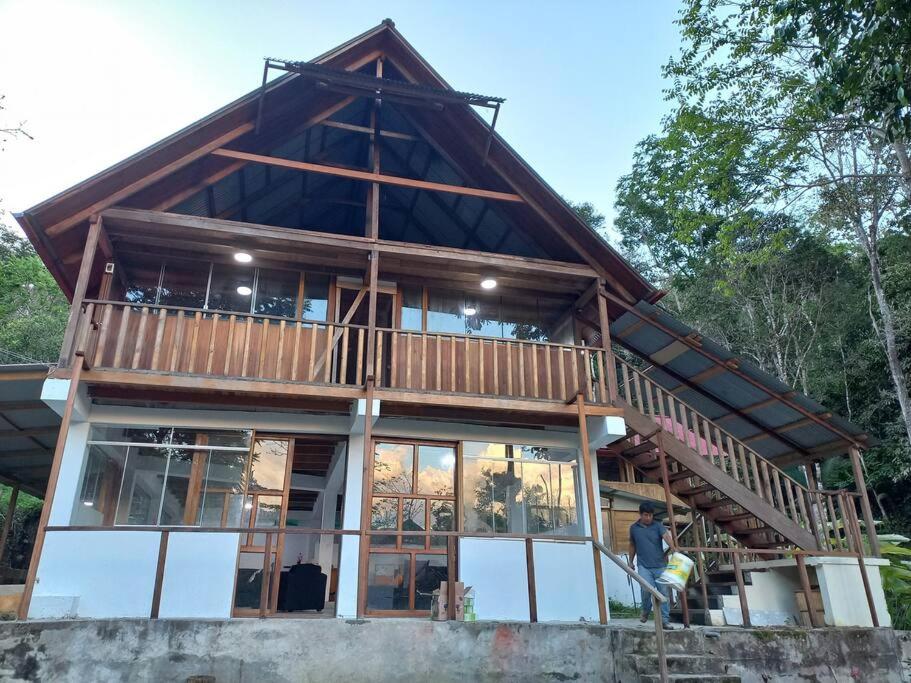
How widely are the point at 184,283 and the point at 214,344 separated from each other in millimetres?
2025

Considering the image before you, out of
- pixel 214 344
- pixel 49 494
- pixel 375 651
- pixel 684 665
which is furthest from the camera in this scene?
pixel 214 344

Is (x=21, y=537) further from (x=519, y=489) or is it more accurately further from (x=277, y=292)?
(x=519, y=489)

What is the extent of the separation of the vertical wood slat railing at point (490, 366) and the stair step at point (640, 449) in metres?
1.33

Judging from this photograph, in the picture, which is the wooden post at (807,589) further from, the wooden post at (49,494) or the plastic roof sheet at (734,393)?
the wooden post at (49,494)

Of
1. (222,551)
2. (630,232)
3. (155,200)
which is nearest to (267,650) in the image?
(222,551)

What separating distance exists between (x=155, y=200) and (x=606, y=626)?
9065 mm

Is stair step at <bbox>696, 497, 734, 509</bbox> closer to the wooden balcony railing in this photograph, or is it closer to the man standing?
the man standing

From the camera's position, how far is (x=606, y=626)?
25.5ft

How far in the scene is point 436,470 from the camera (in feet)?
34.3

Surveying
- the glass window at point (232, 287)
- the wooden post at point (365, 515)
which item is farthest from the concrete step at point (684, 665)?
the glass window at point (232, 287)

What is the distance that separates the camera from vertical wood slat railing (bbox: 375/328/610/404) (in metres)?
10.0

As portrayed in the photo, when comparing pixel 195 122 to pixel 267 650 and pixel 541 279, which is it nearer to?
pixel 541 279

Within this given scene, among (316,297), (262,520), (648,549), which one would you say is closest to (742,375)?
(648,549)

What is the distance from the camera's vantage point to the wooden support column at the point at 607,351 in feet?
34.0
